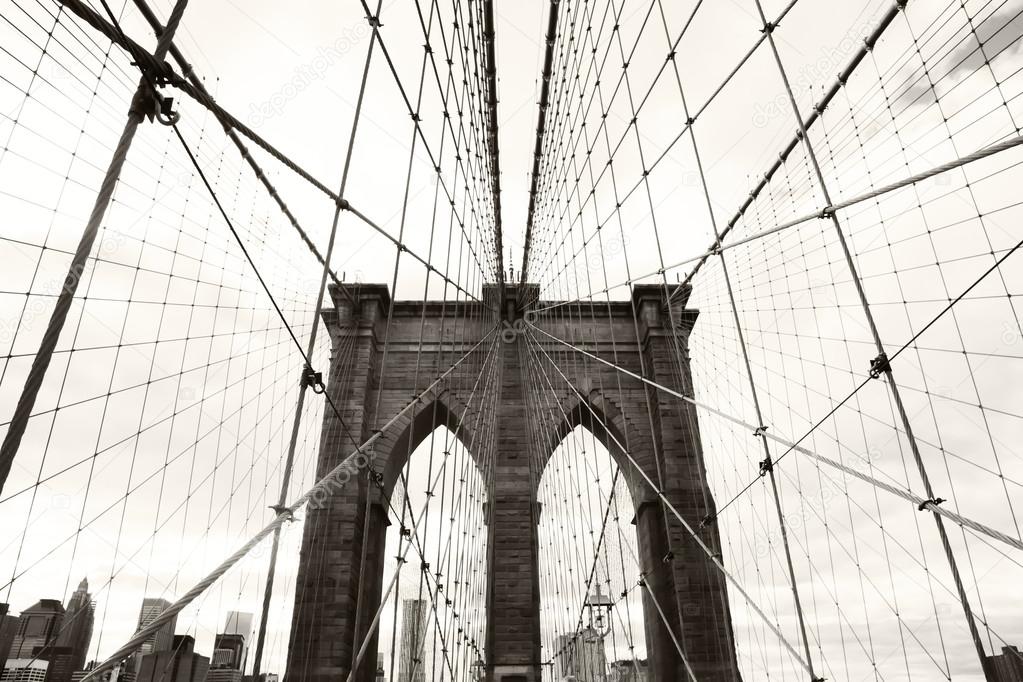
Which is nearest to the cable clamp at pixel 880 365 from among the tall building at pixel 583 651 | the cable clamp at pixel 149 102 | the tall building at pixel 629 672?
the cable clamp at pixel 149 102

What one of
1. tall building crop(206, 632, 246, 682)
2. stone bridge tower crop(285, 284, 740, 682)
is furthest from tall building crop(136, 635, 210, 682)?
stone bridge tower crop(285, 284, 740, 682)

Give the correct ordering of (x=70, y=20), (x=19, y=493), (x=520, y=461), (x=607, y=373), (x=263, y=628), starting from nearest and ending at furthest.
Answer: (x=263, y=628) < (x=70, y=20) < (x=19, y=493) < (x=520, y=461) < (x=607, y=373)

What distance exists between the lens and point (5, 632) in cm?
291

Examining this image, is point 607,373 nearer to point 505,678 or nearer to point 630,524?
point 630,524

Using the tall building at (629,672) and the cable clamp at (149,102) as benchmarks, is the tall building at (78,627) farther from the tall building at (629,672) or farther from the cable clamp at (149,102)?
the tall building at (629,672)

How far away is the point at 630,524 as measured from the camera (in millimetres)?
14750

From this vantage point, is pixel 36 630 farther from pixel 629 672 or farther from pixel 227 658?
pixel 629 672

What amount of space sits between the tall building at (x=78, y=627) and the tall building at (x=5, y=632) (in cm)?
60

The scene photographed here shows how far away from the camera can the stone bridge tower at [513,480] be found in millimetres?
11383

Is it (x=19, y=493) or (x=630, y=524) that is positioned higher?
(x=630, y=524)

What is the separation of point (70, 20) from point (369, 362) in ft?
37.2

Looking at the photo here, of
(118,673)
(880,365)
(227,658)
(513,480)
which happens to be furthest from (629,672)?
(880,365)

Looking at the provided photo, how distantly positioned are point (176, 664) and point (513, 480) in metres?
8.54

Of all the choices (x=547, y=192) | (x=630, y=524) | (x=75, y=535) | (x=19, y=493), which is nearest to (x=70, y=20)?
(x=19, y=493)
